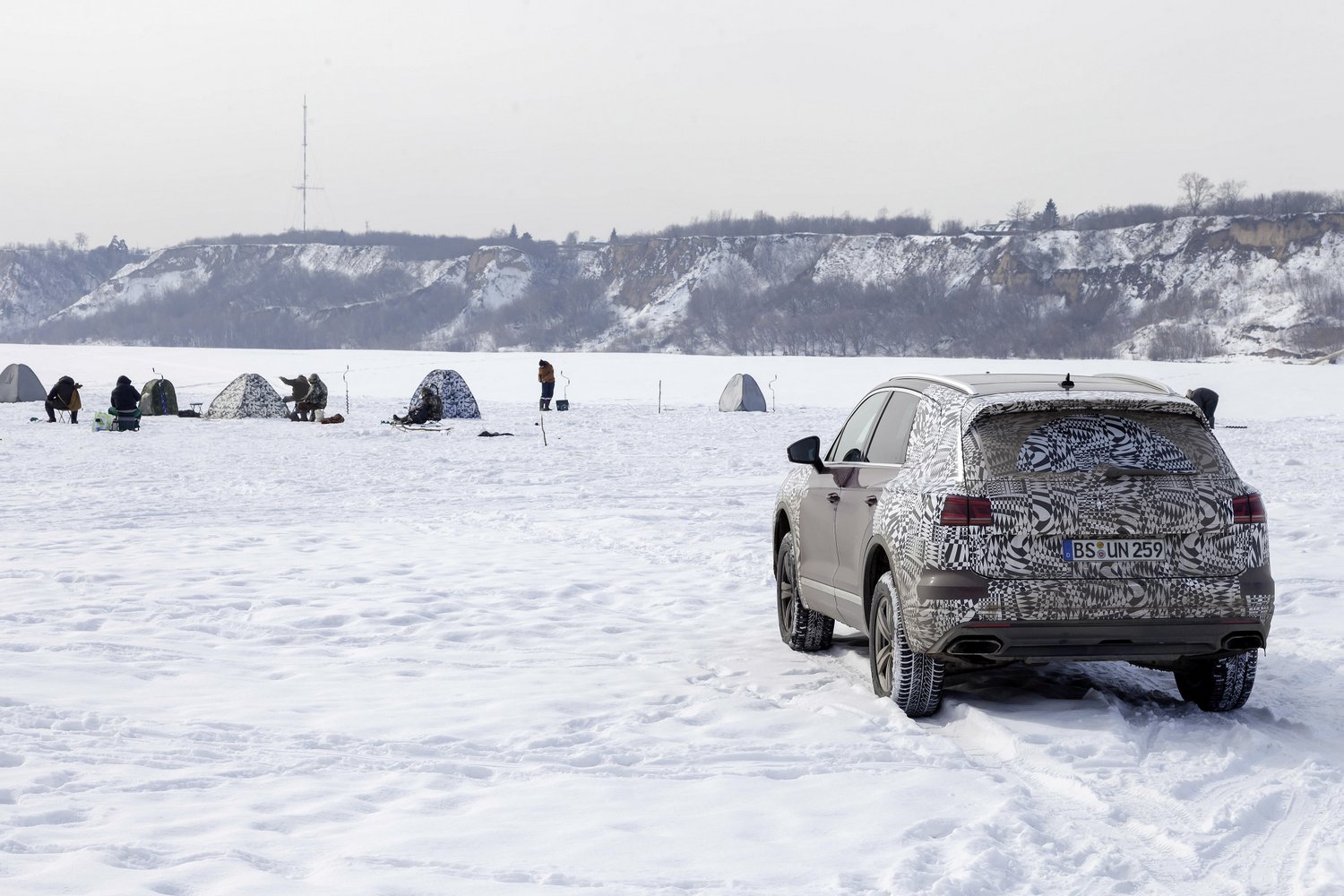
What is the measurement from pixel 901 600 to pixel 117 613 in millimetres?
5374

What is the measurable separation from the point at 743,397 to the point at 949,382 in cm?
3011

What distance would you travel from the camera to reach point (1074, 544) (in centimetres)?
626

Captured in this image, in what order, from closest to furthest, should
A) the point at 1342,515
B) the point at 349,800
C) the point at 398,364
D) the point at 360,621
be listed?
the point at 349,800 < the point at 360,621 < the point at 1342,515 < the point at 398,364

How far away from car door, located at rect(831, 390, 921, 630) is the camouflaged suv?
0.36 metres

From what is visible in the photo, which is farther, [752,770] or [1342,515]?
[1342,515]

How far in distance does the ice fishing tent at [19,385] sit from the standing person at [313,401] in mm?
11982

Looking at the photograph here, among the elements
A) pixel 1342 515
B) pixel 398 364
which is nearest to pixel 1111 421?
pixel 1342 515

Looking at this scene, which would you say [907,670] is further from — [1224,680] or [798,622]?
[798,622]

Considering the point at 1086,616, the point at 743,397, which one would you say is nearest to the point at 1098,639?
the point at 1086,616

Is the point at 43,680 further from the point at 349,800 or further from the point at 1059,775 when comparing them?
the point at 1059,775

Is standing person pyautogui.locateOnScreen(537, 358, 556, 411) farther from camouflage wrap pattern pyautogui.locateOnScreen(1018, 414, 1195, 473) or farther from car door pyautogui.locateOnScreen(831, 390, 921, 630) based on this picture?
camouflage wrap pattern pyautogui.locateOnScreen(1018, 414, 1195, 473)

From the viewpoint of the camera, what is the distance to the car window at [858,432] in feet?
26.0

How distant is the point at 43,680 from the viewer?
23.5 ft

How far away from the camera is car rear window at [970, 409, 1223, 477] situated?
640 centimetres
